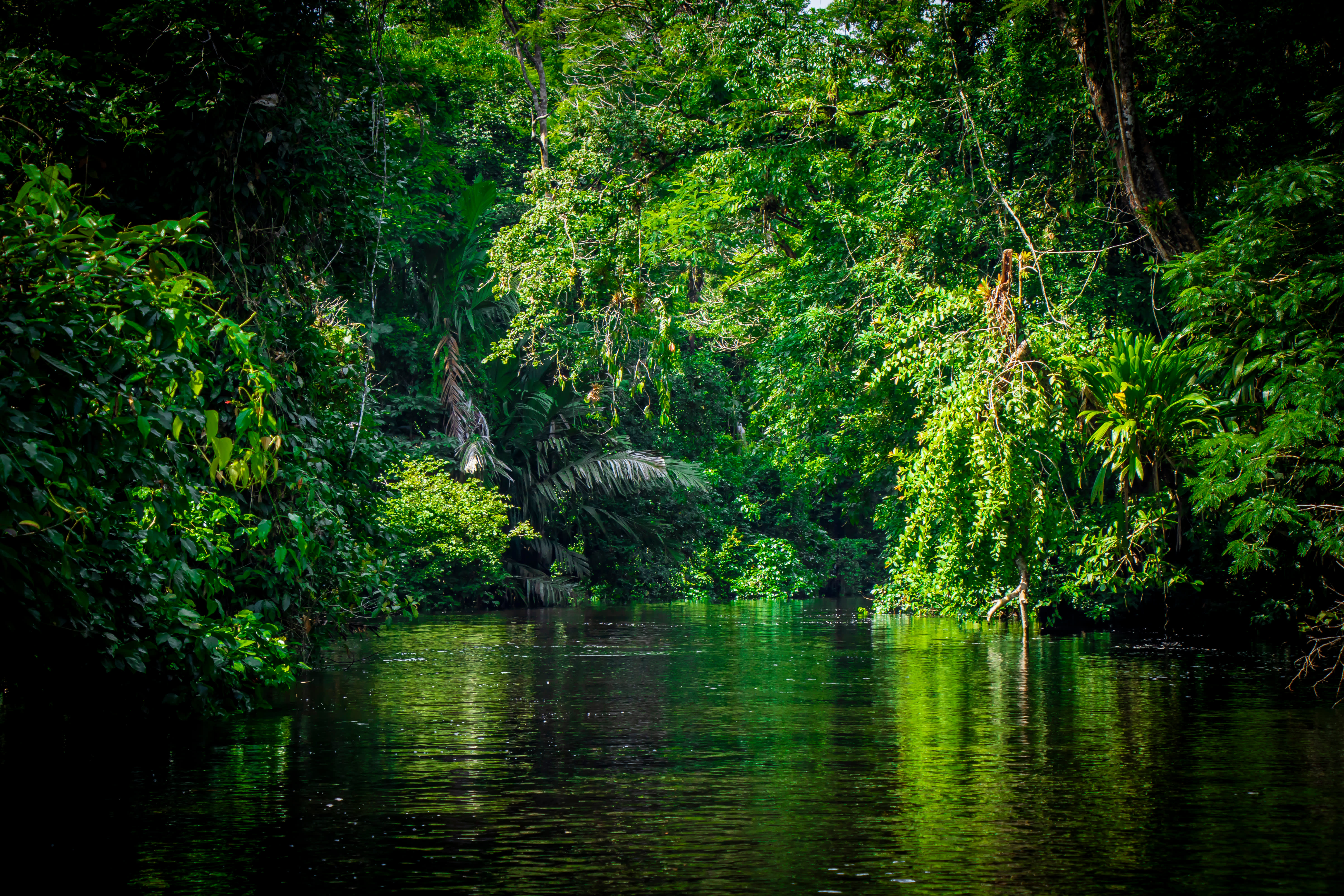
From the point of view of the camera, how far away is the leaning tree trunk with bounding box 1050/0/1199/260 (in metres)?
16.3

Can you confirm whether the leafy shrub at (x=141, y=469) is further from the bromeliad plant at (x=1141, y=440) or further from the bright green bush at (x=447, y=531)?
the bright green bush at (x=447, y=531)

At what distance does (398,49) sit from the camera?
91.4 ft

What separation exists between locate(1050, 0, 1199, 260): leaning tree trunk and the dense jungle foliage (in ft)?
0.19

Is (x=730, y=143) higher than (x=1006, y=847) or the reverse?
higher

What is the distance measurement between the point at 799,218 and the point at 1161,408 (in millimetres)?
12551

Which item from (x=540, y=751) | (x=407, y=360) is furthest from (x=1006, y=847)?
(x=407, y=360)

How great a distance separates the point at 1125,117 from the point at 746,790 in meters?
12.3

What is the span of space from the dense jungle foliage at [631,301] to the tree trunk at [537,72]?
0.24 metres

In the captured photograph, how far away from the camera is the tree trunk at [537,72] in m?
28.4

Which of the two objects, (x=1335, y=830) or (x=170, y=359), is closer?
(x=1335, y=830)

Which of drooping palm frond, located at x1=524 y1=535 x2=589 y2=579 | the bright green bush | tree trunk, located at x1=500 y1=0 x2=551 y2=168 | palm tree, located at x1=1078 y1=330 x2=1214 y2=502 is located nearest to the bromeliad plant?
palm tree, located at x1=1078 y1=330 x2=1214 y2=502

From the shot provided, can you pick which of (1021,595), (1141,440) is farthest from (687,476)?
(1141,440)

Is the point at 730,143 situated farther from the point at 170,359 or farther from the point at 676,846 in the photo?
the point at 676,846

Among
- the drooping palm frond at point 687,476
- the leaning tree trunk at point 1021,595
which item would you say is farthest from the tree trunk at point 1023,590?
the drooping palm frond at point 687,476
